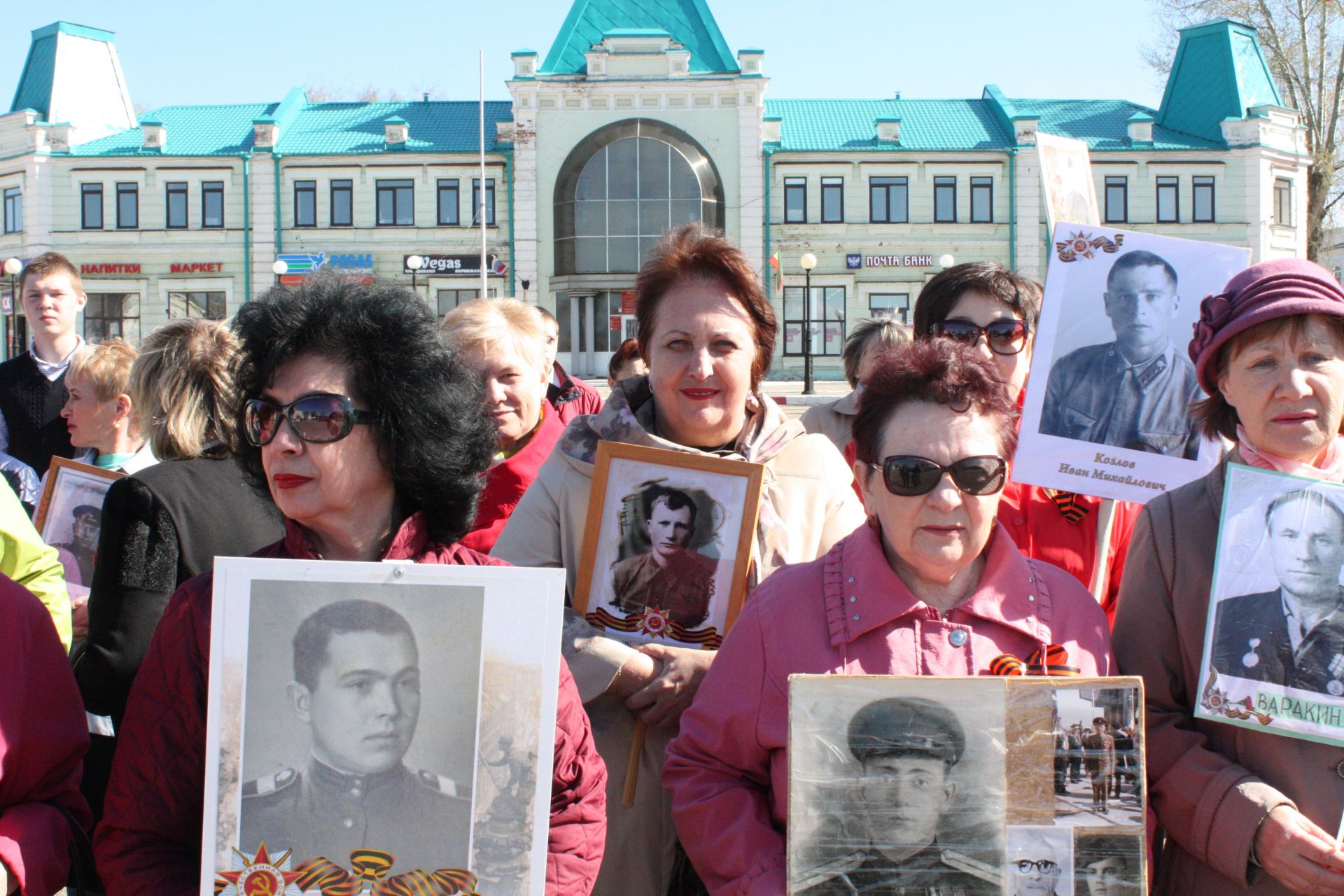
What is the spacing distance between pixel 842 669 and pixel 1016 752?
413 millimetres

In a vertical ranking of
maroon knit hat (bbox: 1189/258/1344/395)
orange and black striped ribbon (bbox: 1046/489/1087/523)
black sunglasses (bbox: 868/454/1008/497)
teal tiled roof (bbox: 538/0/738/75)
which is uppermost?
teal tiled roof (bbox: 538/0/738/75)

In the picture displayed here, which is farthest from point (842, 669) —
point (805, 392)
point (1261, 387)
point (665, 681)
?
point (805, 392)

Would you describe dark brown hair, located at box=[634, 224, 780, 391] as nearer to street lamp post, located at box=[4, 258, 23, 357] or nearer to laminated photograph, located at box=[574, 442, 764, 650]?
laminated photograph, located at box=[574, 442, 764, 650]

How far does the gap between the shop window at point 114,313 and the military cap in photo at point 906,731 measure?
140 ft

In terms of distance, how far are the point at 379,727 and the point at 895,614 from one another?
103cm

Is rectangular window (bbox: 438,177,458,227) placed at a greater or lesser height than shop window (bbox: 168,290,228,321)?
greater

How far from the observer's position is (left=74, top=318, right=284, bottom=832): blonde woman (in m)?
2.99

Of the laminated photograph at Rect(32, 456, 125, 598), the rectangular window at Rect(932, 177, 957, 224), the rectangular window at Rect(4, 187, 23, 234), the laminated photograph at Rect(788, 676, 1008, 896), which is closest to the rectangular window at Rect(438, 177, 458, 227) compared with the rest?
the rectangular window at Rect(4, 187, 23, 234)

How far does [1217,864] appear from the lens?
2.32 meters

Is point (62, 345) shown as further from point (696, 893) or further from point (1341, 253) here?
point (1341, 253)

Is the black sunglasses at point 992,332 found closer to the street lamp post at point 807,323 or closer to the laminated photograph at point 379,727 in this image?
the laminated photograph at point 379,727

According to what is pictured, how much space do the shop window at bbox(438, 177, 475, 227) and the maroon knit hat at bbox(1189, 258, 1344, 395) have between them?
38735 mm

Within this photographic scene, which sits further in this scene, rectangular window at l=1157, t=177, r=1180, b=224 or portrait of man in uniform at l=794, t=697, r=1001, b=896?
rectangular window at l=1157, t=177, r=1180, b=224

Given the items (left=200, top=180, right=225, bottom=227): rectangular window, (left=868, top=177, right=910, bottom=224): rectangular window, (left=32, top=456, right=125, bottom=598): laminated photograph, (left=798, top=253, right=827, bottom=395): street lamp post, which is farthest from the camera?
(left=200, top=180, right=225, bottom=227): rectangular window
